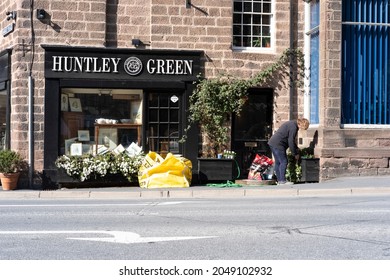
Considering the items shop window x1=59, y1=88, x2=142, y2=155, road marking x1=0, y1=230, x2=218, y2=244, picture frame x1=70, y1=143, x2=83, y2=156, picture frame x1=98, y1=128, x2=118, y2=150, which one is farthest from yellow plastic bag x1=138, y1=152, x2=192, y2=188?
road marking x1=0, y1=230, x2=218, y2=244

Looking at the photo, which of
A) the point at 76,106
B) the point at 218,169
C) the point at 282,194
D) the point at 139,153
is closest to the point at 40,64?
the point at 76,106

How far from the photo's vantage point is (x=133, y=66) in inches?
611

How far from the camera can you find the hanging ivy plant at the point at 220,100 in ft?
50.8

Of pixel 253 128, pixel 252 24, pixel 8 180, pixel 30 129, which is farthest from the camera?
pixel 253 128

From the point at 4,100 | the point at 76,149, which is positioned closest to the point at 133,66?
the point at 76,149

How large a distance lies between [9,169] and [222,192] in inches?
212

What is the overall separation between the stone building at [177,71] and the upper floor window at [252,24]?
0.03 meters

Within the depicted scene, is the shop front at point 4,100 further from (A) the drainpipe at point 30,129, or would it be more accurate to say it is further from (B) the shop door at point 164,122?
(B) the shop door at point 164,122

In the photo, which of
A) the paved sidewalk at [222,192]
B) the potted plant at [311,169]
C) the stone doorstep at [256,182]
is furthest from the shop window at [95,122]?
the potted plant at [311,169]

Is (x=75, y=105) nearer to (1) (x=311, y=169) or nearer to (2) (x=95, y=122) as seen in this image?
(2) (x=95, y=122)

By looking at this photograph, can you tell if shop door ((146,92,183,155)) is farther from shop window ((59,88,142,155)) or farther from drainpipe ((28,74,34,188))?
drainpipe ((28,74,34,188))

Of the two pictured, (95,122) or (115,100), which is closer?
(95,122)

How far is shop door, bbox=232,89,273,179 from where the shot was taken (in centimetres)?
1625

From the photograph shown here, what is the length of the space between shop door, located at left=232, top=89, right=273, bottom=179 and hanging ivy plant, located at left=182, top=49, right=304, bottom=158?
1.57ft
